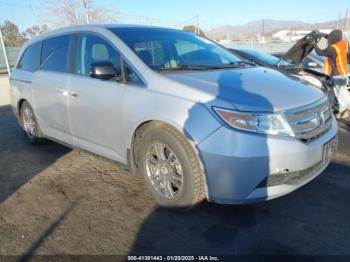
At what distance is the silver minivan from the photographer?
277 centimetres

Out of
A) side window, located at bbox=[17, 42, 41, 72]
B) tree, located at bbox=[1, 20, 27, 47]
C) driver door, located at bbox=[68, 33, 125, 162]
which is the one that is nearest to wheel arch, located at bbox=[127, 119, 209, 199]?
driver door, located at bbox=[68, 33, 125, 162]

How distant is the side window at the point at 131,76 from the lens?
335 cm

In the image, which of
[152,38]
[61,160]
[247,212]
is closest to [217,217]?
[247,212]

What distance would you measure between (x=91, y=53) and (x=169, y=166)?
1.68 m

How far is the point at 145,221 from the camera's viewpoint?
3.16 m

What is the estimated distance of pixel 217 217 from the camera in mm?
3160

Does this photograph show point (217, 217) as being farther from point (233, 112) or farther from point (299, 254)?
point (233, 112)

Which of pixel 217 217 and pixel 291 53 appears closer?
pixel 217 217

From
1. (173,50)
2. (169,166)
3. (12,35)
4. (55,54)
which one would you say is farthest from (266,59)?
(12,35)

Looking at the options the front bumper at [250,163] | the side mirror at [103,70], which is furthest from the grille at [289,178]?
the side mirror at [103,70]

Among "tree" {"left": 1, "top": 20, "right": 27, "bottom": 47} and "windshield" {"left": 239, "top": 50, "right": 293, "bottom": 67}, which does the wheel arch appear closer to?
"windshield" {"left": 239, "top": 50, "right": 293, "bottom": 67}

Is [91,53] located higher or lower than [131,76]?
higher

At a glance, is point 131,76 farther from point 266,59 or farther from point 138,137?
point 266,59

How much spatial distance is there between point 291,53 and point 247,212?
5328mm
